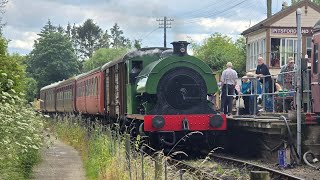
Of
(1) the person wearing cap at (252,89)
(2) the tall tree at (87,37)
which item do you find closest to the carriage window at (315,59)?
(1) the person wearing cap at (252,89)

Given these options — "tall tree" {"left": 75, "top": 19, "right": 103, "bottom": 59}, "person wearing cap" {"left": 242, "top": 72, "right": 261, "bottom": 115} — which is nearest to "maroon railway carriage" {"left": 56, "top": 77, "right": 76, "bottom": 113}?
"person wearing cap" {"left": 242, "top": 72, "right": 261, "bottom": 115}

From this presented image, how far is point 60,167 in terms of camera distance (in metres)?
14.6

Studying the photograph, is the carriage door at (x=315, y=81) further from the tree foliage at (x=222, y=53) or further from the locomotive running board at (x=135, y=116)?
the tree foliage at (x=222, y=53)

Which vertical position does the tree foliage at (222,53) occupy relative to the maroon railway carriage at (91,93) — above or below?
above

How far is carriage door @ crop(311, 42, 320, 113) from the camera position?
1420 cm

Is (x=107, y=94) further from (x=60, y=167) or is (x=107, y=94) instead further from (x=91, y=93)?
(x=60, y=167)

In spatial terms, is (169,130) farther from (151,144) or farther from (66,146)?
(66,146)

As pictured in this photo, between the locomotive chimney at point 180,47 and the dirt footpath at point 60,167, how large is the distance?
380 cm

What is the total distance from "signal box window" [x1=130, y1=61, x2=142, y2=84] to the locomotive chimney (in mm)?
1668

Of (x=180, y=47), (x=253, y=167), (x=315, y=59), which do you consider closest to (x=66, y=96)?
(x=180, y=47)

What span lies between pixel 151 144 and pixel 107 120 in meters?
7.11

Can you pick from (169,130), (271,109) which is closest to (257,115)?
(271,109)

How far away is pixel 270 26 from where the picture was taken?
3778 cm

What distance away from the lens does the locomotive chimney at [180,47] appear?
15.4 metres
